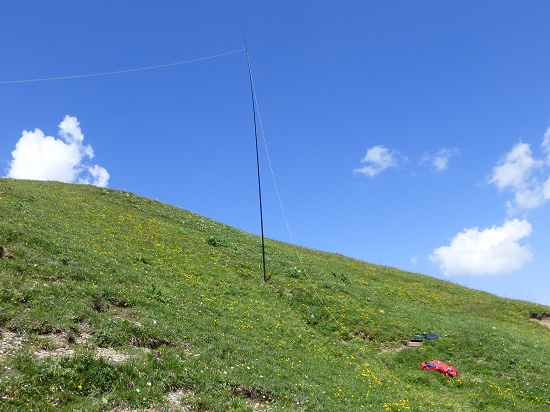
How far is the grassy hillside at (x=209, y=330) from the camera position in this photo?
33.5ft

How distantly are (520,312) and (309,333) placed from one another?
25627mm

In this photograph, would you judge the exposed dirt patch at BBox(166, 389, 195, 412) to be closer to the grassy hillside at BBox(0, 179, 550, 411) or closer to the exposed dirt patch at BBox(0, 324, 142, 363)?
the grassy hillside at BBox(0, 179, 550, 411)

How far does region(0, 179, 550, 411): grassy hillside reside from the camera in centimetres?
1020

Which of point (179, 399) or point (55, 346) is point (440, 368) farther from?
point (55, 346)

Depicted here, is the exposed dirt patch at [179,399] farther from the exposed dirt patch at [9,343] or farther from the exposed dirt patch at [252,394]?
the exposed dirt patch at [9,343]

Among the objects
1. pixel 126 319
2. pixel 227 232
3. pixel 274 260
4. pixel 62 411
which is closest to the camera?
pixel 62 411

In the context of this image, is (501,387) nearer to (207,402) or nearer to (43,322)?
(207,402)

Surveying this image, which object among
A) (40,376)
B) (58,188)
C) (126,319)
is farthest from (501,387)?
(58,188)

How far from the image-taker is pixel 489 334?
2283 centimetres

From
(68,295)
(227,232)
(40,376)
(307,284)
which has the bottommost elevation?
(40,376)

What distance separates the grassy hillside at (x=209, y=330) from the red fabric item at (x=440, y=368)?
0.46 meters

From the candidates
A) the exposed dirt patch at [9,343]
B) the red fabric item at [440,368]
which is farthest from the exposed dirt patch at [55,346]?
the red fabric item at [440,368]

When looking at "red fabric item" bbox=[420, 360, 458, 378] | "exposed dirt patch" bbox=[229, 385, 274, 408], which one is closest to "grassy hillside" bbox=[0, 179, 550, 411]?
"exposed dirt patch" bbox=[229, 385, 274, 408]

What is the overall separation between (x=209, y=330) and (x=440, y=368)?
13.3 m
